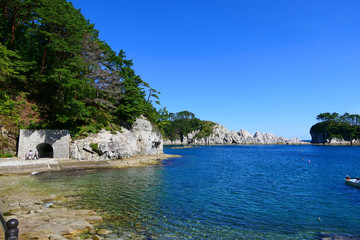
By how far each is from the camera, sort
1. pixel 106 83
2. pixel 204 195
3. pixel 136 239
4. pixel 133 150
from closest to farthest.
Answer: pixel 136 239, pixel 204 195, pixel 106 83, pixel 133 150

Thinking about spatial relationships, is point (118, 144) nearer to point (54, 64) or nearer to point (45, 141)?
point (45, 141)

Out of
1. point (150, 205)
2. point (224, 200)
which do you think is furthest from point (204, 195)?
point (150, 205)

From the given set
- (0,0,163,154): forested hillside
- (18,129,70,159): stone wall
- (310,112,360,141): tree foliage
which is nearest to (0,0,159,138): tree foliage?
(0,0,163,154): forested hillside

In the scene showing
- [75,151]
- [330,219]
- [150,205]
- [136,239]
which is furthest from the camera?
[75,151]

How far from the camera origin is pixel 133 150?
153 ft

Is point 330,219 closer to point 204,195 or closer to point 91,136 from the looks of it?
point 204,195

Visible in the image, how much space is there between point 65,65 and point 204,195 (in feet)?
108

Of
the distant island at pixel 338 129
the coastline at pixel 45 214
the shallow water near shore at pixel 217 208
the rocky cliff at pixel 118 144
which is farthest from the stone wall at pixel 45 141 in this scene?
the distant island at pixel 338 129

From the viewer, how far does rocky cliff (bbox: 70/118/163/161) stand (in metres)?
36.1

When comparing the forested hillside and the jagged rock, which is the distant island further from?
the jagged rock

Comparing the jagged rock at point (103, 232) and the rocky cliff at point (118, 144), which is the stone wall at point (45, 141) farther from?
the jagged rock at point (103, 232)

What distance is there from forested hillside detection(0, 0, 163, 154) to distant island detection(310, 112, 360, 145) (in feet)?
604

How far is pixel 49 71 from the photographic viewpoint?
36.2 meters

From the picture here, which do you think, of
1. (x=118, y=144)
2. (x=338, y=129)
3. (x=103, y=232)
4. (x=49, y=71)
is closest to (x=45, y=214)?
(x=103, y=232)
